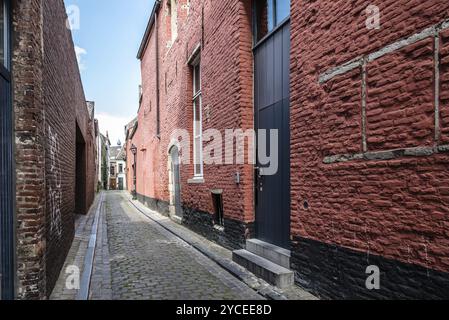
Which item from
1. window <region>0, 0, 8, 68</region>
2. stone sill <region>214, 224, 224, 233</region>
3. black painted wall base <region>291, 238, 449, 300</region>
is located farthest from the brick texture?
window <region>0, 0, 8, 68</region>

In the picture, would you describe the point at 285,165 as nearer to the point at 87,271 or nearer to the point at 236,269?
the point at 236,269

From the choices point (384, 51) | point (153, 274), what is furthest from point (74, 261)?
point (384, 51)

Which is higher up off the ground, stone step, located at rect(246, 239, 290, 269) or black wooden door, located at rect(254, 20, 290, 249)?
black wooden door, located at rect(254, 20, 290, 249)

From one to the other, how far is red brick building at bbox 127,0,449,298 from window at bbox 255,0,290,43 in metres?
0.02

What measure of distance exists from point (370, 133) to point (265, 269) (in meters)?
2.44

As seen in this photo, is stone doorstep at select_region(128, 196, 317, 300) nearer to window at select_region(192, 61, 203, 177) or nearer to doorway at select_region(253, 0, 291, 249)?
doorway at select_region(253, 0, 291, 249)

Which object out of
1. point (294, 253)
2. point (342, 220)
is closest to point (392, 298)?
point (342, 220)

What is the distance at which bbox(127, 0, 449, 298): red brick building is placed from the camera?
2.83m

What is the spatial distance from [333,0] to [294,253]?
10.0 ft

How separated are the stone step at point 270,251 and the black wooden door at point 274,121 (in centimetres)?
10

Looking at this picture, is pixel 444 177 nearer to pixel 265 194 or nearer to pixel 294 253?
pixel 294 253

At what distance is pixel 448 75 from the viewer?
265 centimetres

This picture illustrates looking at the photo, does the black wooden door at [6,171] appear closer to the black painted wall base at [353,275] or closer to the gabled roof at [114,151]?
the black painted wall base at [353,275]

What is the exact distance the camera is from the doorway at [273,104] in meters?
5.27
